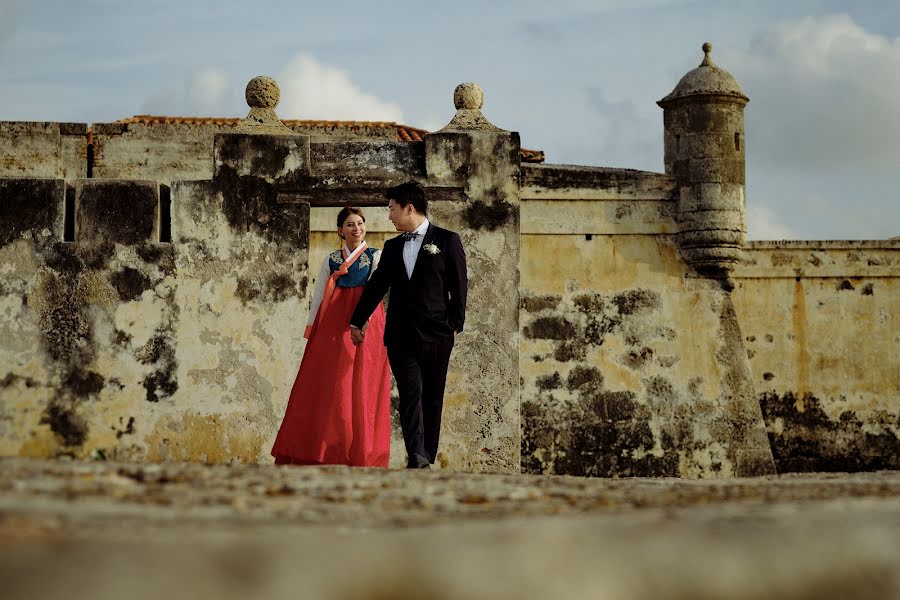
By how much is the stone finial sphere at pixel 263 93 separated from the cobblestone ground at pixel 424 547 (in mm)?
6904

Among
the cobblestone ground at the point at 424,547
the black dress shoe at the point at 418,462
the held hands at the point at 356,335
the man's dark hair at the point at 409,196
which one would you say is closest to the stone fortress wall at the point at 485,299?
the held hands at the point at 356,335

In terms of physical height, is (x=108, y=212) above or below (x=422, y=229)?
above

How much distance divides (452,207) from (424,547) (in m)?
6.67

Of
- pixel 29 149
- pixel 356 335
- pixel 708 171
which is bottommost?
pixel 356 335

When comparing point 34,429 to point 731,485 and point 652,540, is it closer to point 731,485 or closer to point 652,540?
point 731,485

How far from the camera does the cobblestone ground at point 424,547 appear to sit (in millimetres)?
2184

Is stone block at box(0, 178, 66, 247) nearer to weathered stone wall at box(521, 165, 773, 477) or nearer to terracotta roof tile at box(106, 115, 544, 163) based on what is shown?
weathered stone wall at box(521, 165, 773, 477)

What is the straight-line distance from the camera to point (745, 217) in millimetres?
13438

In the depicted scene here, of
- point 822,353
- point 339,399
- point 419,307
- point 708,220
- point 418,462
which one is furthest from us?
point 822,353

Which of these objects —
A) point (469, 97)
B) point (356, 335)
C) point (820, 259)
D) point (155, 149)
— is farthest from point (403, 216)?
point (155, 149)

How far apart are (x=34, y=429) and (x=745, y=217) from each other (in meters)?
7.74

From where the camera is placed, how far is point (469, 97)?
1132 cm

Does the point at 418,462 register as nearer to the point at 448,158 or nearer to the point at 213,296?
the point at 213,296

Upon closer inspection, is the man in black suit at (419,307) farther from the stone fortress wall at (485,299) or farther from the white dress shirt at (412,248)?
the stone fortress wall at (485,299)
